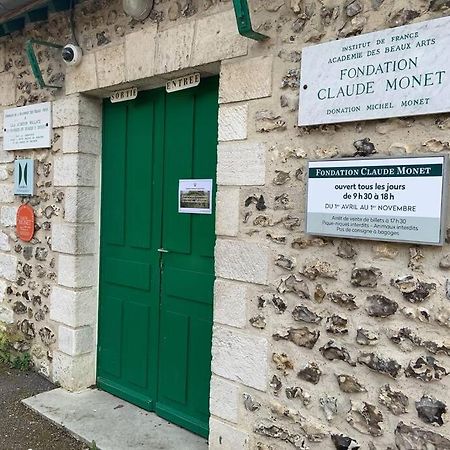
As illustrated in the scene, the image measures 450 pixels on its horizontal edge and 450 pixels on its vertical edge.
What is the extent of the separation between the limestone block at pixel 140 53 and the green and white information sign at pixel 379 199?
1.46 m

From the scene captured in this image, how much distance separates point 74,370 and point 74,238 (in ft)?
3.39

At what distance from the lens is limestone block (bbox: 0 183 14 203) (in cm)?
445

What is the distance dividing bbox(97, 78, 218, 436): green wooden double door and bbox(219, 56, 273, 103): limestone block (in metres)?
0.34

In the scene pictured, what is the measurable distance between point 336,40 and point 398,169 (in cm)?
71

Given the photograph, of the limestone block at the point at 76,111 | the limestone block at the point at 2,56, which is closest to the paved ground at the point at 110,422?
the limestone block at the point at 76,111

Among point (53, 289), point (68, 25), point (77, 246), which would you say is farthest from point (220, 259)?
point (68, 25)

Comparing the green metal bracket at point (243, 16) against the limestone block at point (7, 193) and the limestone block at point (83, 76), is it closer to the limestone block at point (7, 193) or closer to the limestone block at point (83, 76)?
the limestone block at point (83, 76)

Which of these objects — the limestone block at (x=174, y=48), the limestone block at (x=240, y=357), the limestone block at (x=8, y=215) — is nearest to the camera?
the limestone block at (x=240, y=357)

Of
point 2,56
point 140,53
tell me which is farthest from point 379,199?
point 2,56

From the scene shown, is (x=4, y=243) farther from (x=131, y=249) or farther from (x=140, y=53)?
(x=140, y=53)

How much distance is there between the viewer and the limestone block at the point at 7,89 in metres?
4.42

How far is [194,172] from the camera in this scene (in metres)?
3.28

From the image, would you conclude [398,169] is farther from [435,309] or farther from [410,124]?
[435,309]

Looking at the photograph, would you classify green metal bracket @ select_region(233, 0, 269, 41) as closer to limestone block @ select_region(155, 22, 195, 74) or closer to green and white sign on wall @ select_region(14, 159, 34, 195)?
limestone block @ select_region(155, 22, 195, 74)
